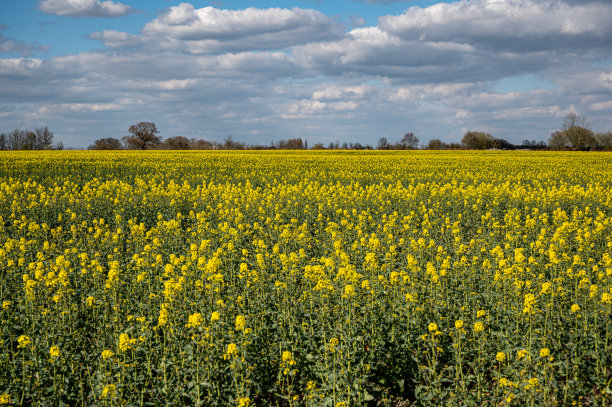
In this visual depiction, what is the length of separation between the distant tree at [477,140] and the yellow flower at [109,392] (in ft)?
306

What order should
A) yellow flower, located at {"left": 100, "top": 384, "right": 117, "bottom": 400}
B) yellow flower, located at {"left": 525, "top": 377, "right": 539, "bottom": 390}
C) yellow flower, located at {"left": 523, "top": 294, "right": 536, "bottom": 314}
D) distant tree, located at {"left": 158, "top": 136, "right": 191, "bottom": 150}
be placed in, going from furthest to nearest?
distant tree, located at {"left": 158, "top": 136, "right": 191, "bottom": 150}, yellow flower, located at {"left": 523, "top": 294, "right": 536, "bottom": 314}, yellow flower, located at {"left": 525, "top": 377, "right": 539, "bottom": 390}, yellow flower, located at {"left": 100, "top": 384, "right": 117, "bottom": 400}

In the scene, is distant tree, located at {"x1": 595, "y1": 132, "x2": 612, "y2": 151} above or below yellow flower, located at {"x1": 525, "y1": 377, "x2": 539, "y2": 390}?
above

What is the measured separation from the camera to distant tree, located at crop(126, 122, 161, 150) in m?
97.9

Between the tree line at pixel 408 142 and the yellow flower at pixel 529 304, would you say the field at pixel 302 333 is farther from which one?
the tree line at pixel 408 142

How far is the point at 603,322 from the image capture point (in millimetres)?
6719

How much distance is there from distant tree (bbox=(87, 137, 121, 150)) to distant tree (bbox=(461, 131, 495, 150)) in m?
70.9

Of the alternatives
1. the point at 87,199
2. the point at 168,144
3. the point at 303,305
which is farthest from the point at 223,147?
the point at 303,305

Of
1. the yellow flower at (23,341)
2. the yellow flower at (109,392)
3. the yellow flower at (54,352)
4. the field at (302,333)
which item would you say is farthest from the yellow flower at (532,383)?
the yellow flower at (23,341)

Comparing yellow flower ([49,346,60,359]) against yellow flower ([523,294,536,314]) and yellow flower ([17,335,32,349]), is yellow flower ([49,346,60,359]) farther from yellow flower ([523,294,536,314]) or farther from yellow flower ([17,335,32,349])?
yellow flower ([523,294,536,314])

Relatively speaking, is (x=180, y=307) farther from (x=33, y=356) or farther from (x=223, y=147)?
(x=223, y=147)

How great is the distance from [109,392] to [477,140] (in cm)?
9822

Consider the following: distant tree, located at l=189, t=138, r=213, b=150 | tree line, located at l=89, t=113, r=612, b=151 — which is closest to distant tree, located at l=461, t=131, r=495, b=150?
tree line, located at l=89, t=113, r=612, b=151

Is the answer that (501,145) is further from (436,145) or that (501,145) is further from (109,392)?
(109,392)

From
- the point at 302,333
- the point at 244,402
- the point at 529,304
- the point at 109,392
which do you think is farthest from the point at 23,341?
the point at 529,304
